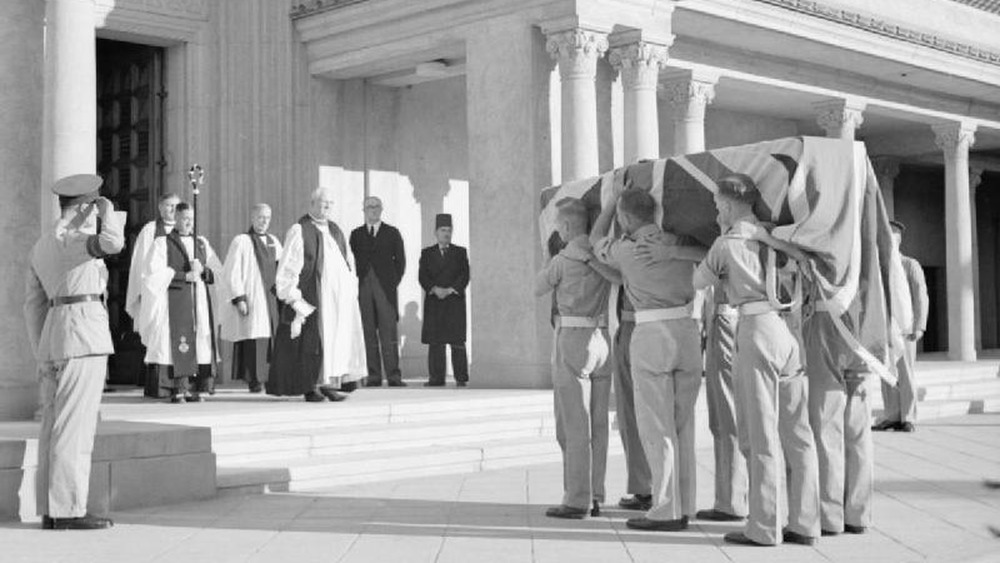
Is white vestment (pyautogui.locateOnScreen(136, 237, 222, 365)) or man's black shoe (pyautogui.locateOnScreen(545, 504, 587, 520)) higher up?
white vestment (pyautogui.locateOnScreen(136, 237, 222, 365))

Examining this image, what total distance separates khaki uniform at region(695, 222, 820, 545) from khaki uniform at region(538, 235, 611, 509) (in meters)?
1.10

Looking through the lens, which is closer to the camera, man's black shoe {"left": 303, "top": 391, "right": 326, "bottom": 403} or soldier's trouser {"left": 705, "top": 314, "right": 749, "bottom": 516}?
soldier's trouser {"left": 705, "top": 314, "right": 749, "bottom": 516}

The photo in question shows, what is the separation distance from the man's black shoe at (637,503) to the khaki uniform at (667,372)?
28.8 inches

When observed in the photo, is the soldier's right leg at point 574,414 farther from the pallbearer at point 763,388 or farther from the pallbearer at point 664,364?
the pallbearer at point 763,388

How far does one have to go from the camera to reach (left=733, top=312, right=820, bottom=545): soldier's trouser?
717 centimetres

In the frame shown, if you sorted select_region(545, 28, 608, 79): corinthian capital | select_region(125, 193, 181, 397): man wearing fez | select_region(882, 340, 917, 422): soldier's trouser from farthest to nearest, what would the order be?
select_region(545, 28, 608, 79): corinthian capital, select_region(882, 340, 917, 422): soldier's trouser, select_region(125, 193, 181, 397): man wearing fez

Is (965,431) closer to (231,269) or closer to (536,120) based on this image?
(536,120)

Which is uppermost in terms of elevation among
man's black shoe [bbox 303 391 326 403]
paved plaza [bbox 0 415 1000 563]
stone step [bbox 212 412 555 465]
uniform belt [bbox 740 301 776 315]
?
uniform belt [bbox 740 301 776 315]

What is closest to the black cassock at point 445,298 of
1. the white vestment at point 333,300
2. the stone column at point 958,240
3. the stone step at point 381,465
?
the white vestment at point 333,300

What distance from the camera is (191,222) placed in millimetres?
13602

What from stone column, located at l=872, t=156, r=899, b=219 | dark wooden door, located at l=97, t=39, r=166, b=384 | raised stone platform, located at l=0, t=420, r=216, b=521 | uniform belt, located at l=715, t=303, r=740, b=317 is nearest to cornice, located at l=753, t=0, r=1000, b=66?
stone column, located at l=872, t=156, r=899, b=219

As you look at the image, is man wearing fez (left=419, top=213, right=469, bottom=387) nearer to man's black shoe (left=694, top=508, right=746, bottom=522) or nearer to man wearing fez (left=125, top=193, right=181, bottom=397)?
man wearing fez (left=125, top=193, right=181, bottom=397)

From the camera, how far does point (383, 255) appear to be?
1636 centimetres

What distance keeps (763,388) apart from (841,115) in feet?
51.4
